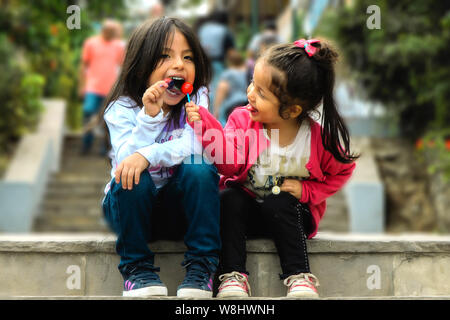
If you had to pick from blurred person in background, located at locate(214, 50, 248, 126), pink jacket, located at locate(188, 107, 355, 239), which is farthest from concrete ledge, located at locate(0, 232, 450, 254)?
blurred person in background, located at locate(214, 50, 248, 126)

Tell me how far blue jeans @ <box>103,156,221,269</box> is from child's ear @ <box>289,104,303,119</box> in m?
0.38

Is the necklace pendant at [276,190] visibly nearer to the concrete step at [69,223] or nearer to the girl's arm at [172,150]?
the girl's arm at [172,150]

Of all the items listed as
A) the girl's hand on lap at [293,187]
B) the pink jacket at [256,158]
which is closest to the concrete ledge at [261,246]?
the pink jacket at [256,158]

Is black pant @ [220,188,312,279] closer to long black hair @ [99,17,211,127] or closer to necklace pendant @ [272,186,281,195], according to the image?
necklace pendant @ [272,186,281,195]

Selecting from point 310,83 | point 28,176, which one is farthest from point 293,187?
point 28,176

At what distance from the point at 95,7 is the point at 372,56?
10.5 ft

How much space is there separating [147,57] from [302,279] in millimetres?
1039

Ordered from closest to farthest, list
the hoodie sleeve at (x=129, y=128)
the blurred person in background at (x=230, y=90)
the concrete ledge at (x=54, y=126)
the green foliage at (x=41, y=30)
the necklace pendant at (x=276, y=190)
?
the hoodie sleeve at (x=129, y=128), the necklace pendant at (x=276, y=190), the blurred person in background at (x=230, y=90), the green foliage at (x=41, y=30), the concrete ledge at (x=54, y=126)

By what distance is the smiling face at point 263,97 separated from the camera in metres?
2.54

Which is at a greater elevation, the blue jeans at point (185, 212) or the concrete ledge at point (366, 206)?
the concrete ledge at point (366, 206)

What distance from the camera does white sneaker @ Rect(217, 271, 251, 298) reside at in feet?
7.91

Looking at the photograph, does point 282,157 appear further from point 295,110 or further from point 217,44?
point 217,44
